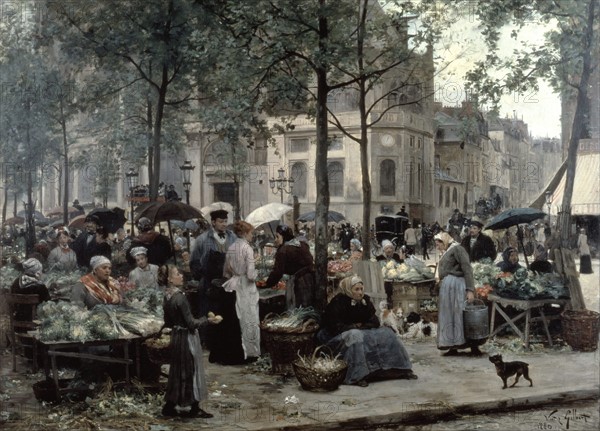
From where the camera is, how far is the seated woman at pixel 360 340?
7.44 metres

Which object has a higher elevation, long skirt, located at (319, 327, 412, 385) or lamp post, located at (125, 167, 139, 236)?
lamp post, located at (125, 167, 139, 236)

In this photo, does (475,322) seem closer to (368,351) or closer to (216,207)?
(368,351)

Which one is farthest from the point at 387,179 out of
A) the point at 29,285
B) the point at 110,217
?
the point at 29,285

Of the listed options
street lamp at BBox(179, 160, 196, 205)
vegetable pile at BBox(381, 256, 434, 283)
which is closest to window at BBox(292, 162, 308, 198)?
street lamp at BBox(179, 160, 196, 205)

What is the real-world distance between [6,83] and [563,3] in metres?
5.55

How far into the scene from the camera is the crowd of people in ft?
22.5

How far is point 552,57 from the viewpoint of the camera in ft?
25.8

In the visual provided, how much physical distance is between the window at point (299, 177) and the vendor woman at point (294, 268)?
41 cm

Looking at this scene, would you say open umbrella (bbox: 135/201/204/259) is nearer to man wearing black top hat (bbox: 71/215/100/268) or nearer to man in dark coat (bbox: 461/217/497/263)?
man wearing black top hat (bbox: 71/215/100/268)

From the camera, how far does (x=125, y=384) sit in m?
6.76

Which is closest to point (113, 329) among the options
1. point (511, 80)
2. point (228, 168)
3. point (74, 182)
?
point (74, 182)

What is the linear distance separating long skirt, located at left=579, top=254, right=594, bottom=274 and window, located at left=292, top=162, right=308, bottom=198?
3.04 metres
